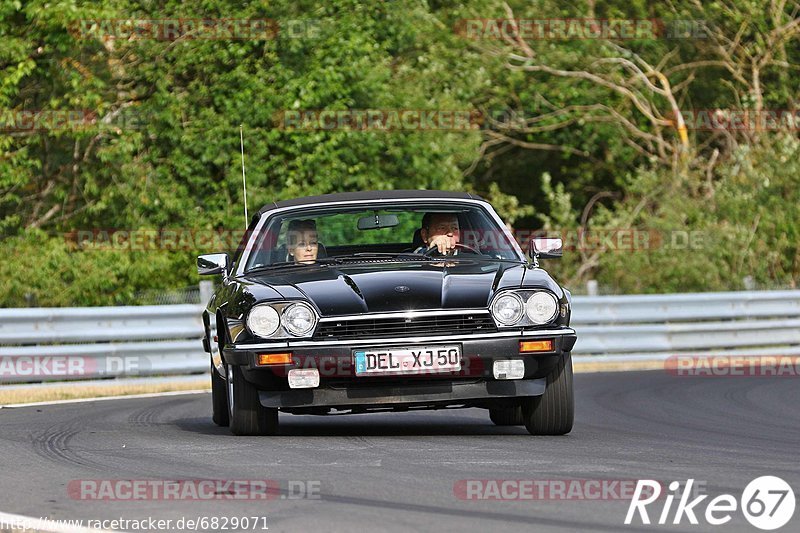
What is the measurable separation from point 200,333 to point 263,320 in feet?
27.3

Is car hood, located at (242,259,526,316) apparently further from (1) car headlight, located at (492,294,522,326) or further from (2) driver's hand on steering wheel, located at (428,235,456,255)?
(2) driver's hand on steering wheel, located at (428,235,456,255)

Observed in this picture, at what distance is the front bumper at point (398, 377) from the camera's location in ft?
25.8

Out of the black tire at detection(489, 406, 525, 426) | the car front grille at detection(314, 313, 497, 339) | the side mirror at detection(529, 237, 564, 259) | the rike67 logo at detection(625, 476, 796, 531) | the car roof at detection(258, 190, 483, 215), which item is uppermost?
the car roof at detection(258, 190, 483, 215)

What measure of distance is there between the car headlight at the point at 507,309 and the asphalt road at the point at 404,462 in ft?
2.11

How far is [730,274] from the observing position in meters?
23.2

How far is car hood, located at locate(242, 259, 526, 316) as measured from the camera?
7.94m

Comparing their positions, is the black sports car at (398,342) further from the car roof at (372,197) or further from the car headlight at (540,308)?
the car roof at (372,197)

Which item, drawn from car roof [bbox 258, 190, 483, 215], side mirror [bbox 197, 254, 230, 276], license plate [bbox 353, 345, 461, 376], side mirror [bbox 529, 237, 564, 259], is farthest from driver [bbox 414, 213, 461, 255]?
license plate [bbox 353, 345, 461, 376]

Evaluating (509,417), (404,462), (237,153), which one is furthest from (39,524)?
(237,153)

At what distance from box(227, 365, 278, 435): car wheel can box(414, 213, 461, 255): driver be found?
1505 millimetres

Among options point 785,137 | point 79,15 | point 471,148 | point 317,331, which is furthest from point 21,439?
point 785,137

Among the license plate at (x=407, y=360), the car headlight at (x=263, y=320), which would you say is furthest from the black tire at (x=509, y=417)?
the car headlight at (x=263, y=320)

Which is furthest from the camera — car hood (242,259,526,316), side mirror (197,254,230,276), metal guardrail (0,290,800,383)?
metal guardrail (0,290,800,383)

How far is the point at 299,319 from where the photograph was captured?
7.93m
